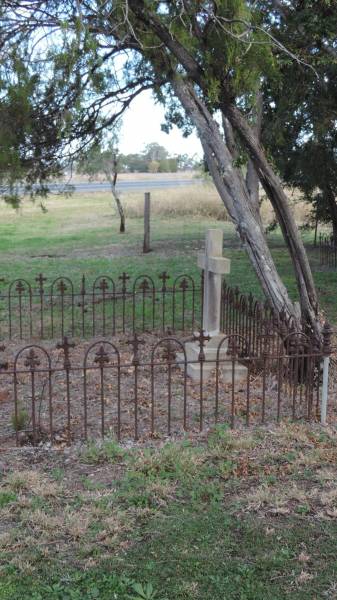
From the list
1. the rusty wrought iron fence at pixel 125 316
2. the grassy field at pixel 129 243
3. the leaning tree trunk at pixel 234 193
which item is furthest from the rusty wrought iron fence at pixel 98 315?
the grassy field at pixel 129 243

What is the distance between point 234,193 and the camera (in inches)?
248

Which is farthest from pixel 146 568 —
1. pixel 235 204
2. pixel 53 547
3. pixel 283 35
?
pixel 283 35

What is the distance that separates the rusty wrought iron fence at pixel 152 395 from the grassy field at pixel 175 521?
0.38m

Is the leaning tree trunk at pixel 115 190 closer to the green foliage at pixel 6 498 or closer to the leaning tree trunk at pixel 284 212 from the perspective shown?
the leaning tree trunk at pixel 284 212

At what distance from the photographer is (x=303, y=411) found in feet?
18.0

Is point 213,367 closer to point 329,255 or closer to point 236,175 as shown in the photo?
point 236,175

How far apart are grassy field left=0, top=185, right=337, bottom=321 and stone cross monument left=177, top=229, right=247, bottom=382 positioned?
9.31ft

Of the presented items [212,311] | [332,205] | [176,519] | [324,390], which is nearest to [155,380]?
[212,311]

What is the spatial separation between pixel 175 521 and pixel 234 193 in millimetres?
3543

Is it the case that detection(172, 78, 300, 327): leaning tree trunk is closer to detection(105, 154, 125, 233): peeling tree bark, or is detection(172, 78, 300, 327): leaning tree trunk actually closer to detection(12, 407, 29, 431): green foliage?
detection(12, 407, 29, 431): green foliage

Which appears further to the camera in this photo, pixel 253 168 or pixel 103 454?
pixel 253 168

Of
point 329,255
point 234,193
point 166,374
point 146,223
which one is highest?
point 234,193

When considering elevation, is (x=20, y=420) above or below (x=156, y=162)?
below

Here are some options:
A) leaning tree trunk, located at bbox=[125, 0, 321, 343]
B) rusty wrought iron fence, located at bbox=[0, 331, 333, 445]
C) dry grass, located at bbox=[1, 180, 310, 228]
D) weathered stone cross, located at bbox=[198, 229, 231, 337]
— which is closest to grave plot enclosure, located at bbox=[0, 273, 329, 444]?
rusty wrought iron fence, located at bbox=[0, 331, 333, 445]
